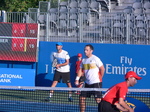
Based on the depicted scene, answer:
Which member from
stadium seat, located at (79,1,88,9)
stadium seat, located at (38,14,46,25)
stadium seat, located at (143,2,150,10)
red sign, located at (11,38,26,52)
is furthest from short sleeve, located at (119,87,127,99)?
stadium seat, located at (79,1,88,9)

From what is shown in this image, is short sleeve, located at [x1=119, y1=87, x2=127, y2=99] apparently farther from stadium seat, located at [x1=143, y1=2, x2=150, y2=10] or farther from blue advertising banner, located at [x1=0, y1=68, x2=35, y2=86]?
stadium seat, located at [x1=143, y1=2, x2=150, y2=10]

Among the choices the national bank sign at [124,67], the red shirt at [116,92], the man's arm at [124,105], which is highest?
the national bank sign at [124,67]

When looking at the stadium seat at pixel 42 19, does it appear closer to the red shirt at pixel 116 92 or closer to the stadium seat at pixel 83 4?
the stadium seat at pixel 83 4

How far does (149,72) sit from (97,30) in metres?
2.66

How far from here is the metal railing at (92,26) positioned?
49.9 feet

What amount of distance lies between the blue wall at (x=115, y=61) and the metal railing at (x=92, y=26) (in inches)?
25.9

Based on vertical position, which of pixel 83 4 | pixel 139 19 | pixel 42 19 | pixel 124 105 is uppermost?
pixel 83 4

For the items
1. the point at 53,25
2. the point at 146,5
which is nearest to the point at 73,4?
the point at 146,5

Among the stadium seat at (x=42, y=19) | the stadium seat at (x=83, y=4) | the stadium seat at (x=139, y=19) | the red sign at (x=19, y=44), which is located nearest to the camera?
the stadium seat at (x=139, y=19)

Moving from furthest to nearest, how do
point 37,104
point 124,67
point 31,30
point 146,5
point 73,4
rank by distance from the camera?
point 73,4
point 146,5
point 31,30
point 124,67
point 37,104

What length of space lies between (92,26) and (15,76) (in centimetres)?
343

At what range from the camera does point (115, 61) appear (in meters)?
14.8

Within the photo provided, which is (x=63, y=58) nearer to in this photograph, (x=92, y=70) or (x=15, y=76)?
(x=15, y=76)

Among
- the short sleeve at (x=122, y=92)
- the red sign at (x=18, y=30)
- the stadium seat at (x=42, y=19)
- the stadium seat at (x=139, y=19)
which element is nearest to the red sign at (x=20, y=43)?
the red sign at (x=18, y=30)
